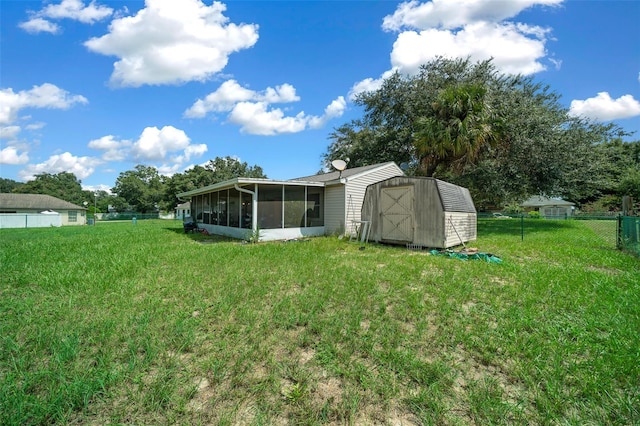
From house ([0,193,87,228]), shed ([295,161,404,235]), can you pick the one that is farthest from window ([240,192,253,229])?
house ([0,193,87,228])

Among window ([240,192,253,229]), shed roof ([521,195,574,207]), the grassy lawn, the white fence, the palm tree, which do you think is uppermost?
the palm tree

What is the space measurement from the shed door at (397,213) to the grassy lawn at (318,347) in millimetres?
3830

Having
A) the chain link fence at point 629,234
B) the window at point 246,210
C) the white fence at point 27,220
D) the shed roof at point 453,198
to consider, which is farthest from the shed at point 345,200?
the white fence at point 27,220

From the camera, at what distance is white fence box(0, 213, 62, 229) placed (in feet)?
73.5

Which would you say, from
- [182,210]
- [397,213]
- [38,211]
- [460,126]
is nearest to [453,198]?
[397,213]

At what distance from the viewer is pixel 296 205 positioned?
10.9 m

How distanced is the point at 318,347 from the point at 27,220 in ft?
104

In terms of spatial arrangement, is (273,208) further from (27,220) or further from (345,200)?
(27,220)

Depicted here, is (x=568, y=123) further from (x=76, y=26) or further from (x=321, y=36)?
(x=76, y=26)

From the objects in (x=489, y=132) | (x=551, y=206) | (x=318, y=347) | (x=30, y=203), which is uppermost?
(x=489, y=132)

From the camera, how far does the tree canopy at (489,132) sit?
461 inches

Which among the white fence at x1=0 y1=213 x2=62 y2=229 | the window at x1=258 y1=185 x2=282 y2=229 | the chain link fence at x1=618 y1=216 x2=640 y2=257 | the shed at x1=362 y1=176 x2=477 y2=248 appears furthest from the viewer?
the white fence at x1=0 y1=213 x2=62 y2=229

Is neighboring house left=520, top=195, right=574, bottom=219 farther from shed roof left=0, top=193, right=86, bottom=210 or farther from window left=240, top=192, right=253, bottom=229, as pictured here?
shed roof left=0, top=193, right=86, bottom=210

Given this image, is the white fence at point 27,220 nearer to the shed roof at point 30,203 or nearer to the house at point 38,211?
the house at point 38,211
